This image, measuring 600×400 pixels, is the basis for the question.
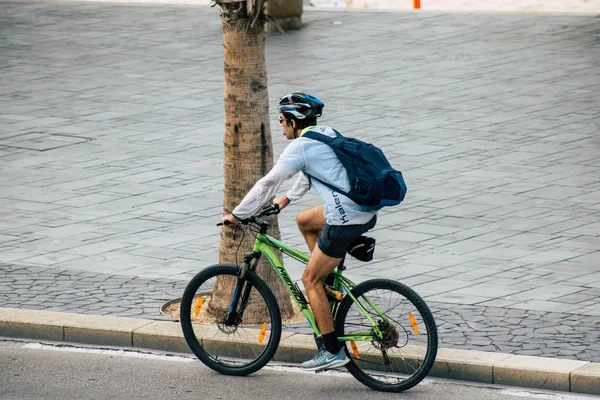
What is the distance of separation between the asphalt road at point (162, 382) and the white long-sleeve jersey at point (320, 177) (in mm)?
1040

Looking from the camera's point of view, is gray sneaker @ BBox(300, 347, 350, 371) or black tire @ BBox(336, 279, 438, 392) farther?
gray sneaker @ BBox(300, 347, 350, 371)

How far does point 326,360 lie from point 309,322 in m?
0.28

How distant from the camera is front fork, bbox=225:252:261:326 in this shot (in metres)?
7.51

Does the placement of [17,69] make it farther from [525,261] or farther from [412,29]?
[525,261]

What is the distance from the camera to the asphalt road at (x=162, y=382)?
7.12 m

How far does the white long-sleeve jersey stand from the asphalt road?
1040 millimetres

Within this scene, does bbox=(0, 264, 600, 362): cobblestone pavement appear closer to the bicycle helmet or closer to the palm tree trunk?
the palm tree trunk

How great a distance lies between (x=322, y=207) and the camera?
7355 mm

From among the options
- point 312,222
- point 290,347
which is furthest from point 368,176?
point 290,347

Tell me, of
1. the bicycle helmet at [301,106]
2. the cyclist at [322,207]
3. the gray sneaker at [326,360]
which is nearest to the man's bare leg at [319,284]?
the cyclist at [322,207]

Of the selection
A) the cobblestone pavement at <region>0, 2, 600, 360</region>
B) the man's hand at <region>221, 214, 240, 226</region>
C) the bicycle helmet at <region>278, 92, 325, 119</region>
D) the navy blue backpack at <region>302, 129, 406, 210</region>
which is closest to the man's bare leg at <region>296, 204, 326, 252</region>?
the navy blue backpack at <region>302, 129, 406, 210</region>

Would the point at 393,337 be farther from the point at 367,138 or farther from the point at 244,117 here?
the point at 367,138

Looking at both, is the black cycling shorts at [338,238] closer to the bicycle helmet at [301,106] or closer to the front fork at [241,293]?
the front fork at [241,293]

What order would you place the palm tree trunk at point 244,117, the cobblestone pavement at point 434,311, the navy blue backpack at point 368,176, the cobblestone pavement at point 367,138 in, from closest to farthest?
the navy blue backpack at point 368,176 < the cobblestone pavement at point 434,311 < the palm tree trunk at point 244,117 < the cobblestone pavement at point 367,138
